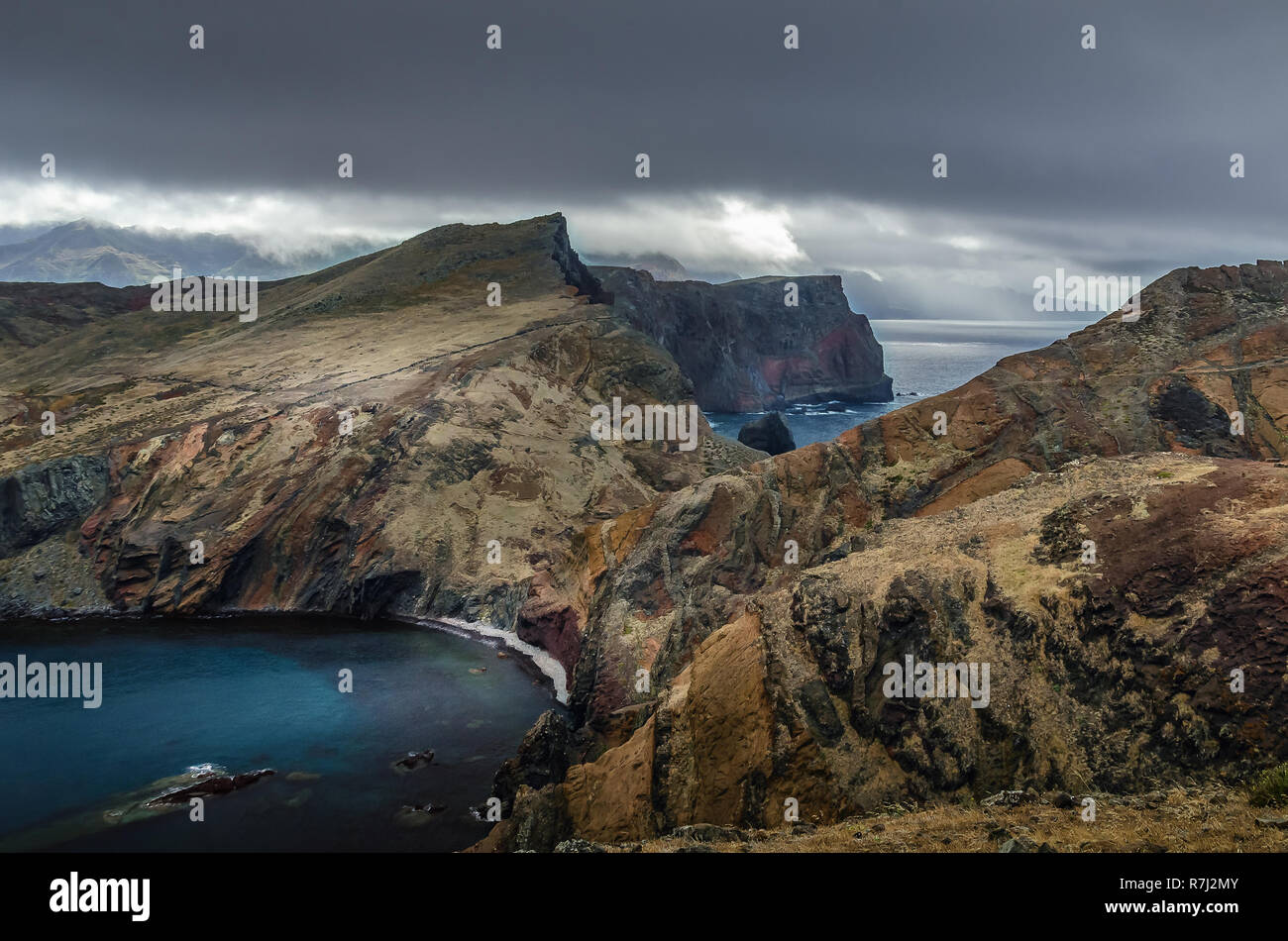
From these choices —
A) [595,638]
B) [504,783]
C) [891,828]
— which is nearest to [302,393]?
[595,638]

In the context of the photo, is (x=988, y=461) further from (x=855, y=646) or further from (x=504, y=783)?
(x=504, y=783)

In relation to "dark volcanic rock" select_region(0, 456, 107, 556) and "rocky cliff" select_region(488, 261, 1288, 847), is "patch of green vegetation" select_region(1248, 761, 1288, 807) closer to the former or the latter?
"rocky cliff" select_region(488, 261, 1288, 847)

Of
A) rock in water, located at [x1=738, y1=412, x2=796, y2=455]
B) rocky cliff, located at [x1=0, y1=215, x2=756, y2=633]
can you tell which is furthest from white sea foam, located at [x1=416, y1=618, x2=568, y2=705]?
rock in water, located at [x1=738, y1=412, x2=796, y2=455]

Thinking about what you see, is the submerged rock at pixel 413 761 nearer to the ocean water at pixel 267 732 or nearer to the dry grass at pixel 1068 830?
the ocean water at pixel 267 732

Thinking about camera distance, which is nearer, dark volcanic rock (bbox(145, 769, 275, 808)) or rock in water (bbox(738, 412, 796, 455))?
dark volcanic rock (bbox(145, 769, 275, 808))

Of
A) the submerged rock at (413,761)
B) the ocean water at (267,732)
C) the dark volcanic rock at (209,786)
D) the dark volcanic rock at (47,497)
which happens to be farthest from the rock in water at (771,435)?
the dark volcanic rock at (209,786)
